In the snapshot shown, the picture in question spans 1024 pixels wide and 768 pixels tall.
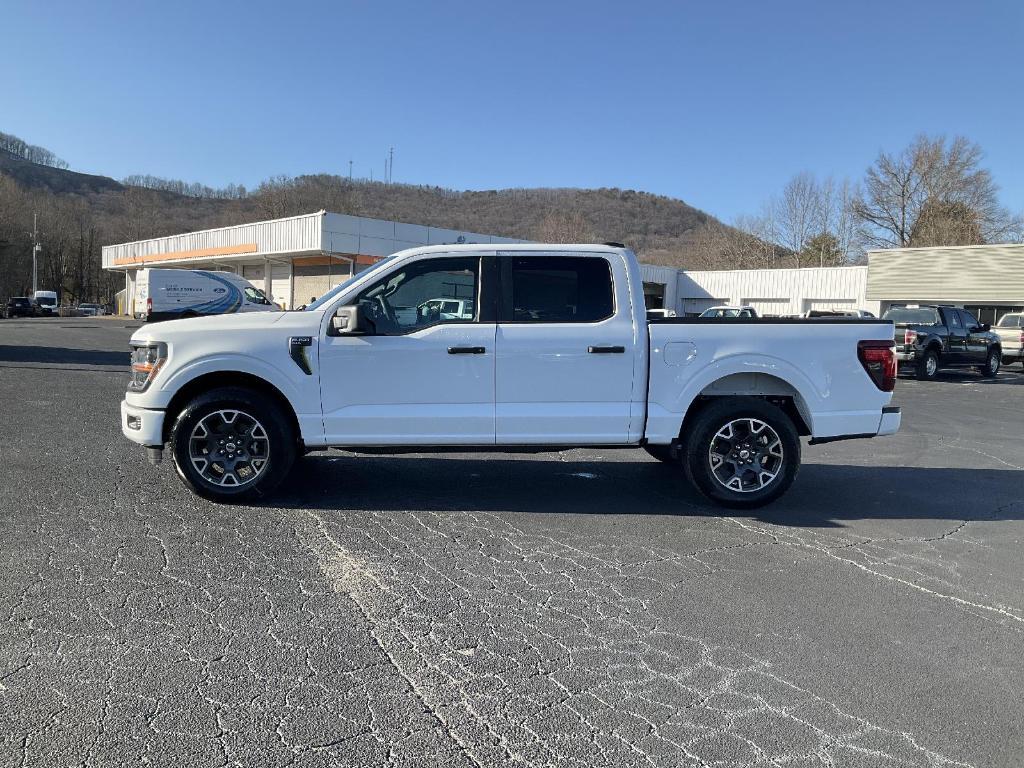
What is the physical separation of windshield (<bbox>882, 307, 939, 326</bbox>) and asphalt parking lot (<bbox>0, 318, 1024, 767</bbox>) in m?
14.6

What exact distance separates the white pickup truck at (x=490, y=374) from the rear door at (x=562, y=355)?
11mm

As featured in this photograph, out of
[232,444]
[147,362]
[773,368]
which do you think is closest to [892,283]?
[773,368]

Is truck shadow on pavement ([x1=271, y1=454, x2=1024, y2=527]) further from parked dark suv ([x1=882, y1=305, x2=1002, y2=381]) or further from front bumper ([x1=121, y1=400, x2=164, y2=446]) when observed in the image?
parked dark suv ([x1=882, y1=305, x2=1002, y2=381])

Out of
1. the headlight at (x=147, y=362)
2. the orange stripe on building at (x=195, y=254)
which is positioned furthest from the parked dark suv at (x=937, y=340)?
the orange stripe on building at (x=195, y=254)

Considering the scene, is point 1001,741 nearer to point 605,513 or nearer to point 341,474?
point 605,513

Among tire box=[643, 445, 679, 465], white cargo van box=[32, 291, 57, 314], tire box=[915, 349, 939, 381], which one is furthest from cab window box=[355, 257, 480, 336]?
white cargo van box=[32, 291, 57, 314]

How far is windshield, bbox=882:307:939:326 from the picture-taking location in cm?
1942

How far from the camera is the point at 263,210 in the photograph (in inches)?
3546

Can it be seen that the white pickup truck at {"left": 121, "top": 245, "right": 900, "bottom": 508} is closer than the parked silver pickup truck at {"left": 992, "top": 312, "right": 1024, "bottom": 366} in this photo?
Yes

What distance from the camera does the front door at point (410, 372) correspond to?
17.9ft

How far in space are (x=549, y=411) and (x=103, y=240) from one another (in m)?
111

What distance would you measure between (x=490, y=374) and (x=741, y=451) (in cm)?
220

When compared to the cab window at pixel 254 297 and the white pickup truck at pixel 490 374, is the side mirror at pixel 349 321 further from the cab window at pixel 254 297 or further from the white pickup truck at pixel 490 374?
the cab window at pixel 254 297

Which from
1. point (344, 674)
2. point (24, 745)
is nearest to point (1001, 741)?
point (344, 674)
